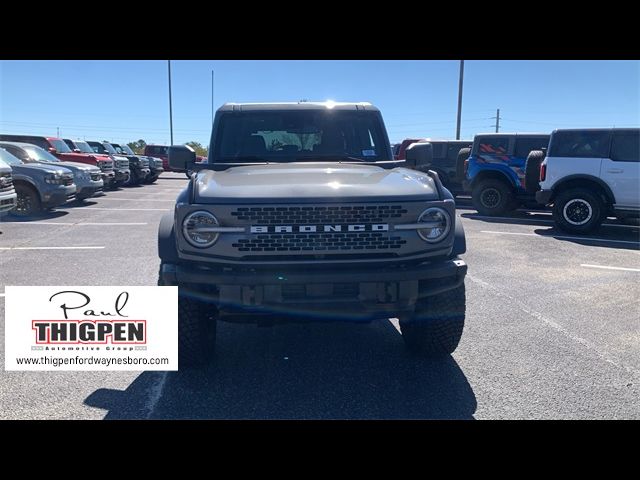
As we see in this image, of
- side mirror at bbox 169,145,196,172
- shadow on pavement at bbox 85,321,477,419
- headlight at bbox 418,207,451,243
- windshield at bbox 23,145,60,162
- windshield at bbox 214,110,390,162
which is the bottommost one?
shadow on pavement at bbox 85,321,477,419

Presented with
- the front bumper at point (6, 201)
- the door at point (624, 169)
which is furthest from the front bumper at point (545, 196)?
the front bumper at point (6, 201)

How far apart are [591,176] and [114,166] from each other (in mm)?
15442

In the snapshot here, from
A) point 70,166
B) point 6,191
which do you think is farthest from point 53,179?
point 6,191

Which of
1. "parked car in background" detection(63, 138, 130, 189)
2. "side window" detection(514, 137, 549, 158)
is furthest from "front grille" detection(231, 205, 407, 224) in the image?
"parked car in background" detection(63, 138, 130, 189)

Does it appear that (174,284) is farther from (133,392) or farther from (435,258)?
(435,258)

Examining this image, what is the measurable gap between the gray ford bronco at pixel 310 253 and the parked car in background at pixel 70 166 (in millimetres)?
11409

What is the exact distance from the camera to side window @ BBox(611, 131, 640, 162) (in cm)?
934

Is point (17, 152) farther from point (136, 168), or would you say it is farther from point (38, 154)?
point (136, 168)

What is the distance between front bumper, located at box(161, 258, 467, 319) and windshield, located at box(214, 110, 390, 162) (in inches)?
66.2

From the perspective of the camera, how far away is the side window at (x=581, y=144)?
9.55 m

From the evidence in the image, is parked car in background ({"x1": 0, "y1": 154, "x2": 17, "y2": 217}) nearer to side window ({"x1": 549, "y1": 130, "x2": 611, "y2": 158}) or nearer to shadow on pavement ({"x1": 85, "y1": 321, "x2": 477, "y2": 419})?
shadow on pavement ({"x1": 85, "y1": 321, "x2": 477, "y2": 419})

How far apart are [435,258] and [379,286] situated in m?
0.47
